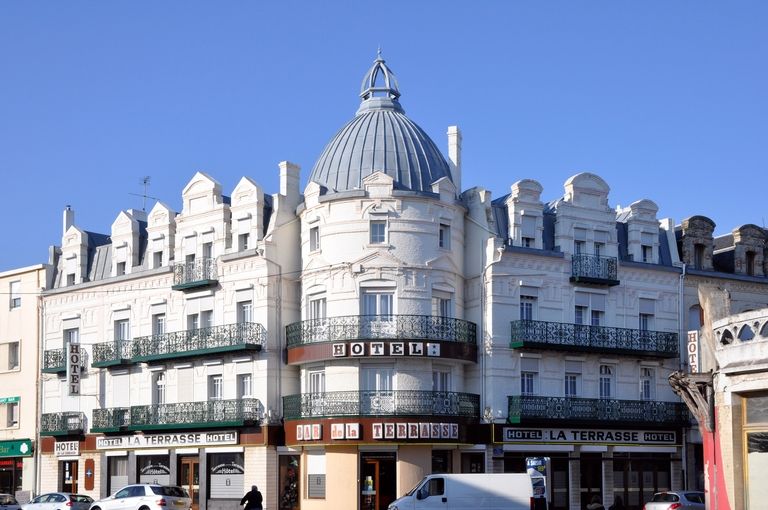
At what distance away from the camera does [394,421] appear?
42.5 meters

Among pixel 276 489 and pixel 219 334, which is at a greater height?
pixel 219 334

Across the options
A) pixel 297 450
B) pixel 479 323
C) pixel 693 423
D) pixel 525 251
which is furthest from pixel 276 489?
pixel 693 423

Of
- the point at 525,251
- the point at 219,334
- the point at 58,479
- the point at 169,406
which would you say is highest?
the point at 525,251

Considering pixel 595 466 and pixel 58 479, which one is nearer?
pixel 595 466

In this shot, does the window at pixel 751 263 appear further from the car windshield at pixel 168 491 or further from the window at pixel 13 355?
the window at pixel 13 355

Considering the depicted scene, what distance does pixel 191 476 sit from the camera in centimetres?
4856

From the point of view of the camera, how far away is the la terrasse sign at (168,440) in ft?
153

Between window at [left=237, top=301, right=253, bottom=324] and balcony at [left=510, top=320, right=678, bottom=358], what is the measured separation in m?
10.8

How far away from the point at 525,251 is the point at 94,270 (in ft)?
70.1

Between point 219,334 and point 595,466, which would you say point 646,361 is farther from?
point 219,334

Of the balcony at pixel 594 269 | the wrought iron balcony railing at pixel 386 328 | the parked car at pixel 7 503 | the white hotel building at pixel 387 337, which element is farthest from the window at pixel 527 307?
the parked car at pixel 7 503

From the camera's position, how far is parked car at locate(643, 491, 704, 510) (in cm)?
3916

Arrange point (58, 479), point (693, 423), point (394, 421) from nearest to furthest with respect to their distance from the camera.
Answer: point (394, 421) → point (693, 423) → point (58, 479)

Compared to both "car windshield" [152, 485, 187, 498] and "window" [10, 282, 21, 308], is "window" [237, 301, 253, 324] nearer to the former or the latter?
"car windshield" [152, 485, 187, 498]
